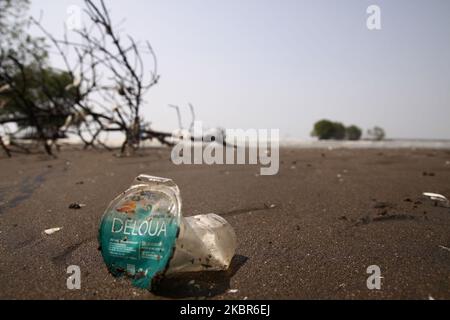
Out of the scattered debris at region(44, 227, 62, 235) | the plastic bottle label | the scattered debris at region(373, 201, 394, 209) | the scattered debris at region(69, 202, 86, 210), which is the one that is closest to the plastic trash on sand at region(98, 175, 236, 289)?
the plastic bottle label

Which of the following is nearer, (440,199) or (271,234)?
(271,234)

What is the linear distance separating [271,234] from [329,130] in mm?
11834

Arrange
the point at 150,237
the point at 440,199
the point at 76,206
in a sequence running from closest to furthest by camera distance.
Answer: the point at 150,237
the point at 76,206
the point at 440,199

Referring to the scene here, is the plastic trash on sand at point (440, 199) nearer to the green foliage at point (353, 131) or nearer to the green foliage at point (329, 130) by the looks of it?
the green foliage at point (329, 130)

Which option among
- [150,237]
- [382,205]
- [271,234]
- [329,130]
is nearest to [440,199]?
[382,205]

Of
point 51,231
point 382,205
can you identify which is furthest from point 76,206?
point 382,205

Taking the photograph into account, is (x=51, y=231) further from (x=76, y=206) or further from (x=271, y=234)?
(x=271, y=234)

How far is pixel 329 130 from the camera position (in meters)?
12.8

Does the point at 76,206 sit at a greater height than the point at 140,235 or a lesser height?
lesser

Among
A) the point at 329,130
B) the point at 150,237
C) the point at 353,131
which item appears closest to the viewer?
the point at 150,237

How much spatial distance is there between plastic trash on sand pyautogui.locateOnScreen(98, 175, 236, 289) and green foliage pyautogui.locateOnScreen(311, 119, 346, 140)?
12.0 metres
